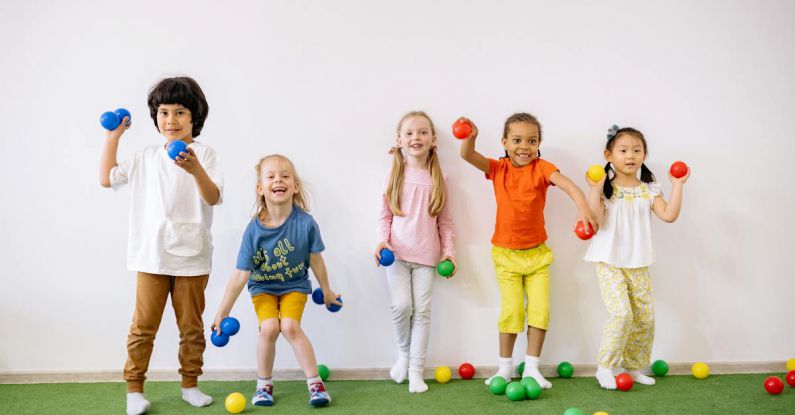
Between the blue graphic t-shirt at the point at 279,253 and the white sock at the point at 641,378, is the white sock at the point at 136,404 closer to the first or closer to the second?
the blue graphic t-shirt at the point at 279,253

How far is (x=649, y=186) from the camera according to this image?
3463 millimetres

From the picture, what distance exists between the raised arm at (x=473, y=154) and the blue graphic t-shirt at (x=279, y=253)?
86 centimetres

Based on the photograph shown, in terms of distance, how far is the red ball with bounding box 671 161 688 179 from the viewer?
3311 millimetres

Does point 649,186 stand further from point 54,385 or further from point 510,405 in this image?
point 54,385

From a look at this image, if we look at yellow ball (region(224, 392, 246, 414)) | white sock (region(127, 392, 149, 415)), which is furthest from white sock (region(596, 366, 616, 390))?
white sock (region(127, 392, 149, 415))

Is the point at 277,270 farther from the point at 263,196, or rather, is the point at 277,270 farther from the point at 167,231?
the point at 167,231

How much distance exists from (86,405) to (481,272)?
212cm

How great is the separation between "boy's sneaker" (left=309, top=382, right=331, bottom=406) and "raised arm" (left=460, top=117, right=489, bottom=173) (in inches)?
53.2

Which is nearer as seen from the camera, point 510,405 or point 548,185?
point 510,405

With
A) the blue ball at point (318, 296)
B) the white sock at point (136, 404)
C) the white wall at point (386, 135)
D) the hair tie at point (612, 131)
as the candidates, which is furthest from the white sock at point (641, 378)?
the white sock at point (136, 404)

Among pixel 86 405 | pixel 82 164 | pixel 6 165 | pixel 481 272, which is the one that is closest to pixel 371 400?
pixel 481 272

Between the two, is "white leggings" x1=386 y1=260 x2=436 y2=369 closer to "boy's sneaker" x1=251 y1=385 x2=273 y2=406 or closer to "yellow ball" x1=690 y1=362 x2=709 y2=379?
"boy's sneaker" x1=251 y1=385 x2=273 y2=406

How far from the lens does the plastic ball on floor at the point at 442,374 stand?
343cm

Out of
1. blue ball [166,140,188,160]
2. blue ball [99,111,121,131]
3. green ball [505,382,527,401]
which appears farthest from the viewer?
green ball [505,382,527,401]
